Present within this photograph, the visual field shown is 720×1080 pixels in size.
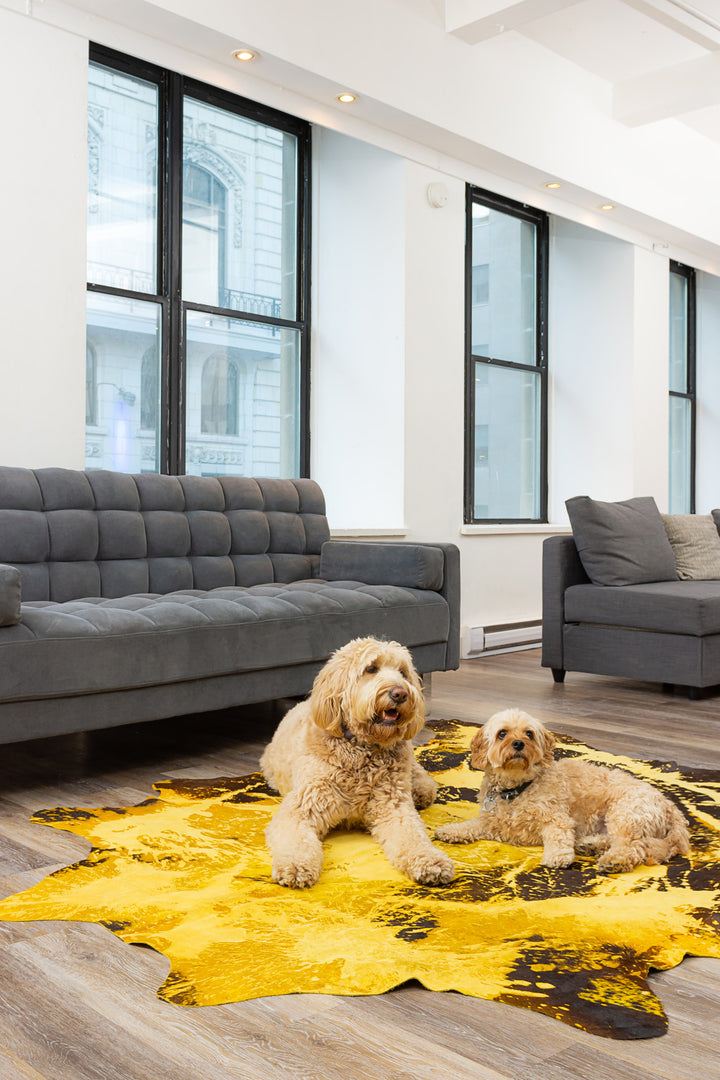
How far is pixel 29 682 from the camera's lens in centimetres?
264

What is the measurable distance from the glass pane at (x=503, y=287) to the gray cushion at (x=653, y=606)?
237 centimetres

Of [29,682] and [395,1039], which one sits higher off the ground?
[29,682]

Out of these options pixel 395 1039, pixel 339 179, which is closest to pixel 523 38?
pixel 339 179

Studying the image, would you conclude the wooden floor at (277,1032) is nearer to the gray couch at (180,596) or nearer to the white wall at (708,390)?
the gray couch at (180,596)

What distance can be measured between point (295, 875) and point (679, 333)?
7.61 meters

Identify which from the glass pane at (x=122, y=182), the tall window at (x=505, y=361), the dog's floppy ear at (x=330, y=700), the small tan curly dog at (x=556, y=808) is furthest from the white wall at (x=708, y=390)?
the dog's floppy ear at (x=330, y=700)

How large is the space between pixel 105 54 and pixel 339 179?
5.20ft

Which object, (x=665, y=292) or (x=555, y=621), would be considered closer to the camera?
(x=555, y=621)

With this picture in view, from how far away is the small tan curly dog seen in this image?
215 cm

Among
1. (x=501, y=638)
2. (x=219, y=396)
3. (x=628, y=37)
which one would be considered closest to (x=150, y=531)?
(x=219, y=396)

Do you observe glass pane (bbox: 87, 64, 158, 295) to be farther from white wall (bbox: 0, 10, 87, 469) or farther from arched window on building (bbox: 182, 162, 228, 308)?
white wall (bbox: 0, 10, 87, 469)

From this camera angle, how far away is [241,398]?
5.27 m

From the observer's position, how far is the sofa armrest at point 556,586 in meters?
4.70

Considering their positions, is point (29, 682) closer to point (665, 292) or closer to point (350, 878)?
point (350, 878)
